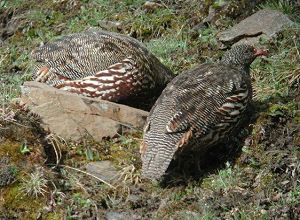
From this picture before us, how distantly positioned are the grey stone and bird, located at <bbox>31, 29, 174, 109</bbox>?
1076 mm

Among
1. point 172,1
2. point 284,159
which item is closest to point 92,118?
point 284,159

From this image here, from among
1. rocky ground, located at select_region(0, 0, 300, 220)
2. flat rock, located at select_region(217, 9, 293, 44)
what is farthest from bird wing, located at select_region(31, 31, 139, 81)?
flat rock, located at select_region(217, 9, 293, 44)

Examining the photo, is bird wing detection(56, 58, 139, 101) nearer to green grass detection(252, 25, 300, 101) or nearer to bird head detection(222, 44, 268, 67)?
bird head detection(222, 44, 268, 67)

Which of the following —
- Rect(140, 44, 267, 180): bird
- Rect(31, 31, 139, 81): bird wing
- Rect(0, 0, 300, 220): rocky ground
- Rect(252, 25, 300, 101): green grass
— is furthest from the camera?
Rect(252, 25, 300, 101): green grass

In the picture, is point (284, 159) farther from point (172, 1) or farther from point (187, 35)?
point (172, 1)

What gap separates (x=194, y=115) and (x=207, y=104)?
252 mm

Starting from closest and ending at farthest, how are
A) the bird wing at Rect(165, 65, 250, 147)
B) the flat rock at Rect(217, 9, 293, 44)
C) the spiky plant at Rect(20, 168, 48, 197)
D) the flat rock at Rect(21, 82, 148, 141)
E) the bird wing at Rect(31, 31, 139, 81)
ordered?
1. the spiky plant at Rect(20, 168, 48, 197)
2. the bird wing at Rect(165, 65, 250, 147)
3. the flat rock at Rect(21, 82, 148, 141)
4. the bird wing at Rect(31, 31, 139, 81)
5. the flat rock at Rect(217, 9, 293, 44)

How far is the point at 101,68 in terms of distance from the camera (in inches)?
379

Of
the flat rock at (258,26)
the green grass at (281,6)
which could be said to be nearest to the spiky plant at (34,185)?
the flat rock at (258,26)

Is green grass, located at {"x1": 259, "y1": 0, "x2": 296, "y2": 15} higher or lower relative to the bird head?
lower

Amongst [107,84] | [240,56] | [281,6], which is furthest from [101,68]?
Result: [281,6]

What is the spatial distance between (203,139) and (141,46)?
2.34m

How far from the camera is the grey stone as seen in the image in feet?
27.9

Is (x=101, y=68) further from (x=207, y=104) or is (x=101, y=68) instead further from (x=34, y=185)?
(x=34, y=185)
